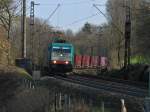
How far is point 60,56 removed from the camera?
182 feet

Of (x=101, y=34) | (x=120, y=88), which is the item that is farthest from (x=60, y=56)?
(x=101, y=34)

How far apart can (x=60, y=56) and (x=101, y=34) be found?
47.5 meters

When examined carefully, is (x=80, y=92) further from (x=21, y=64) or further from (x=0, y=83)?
(x=21, y=64)

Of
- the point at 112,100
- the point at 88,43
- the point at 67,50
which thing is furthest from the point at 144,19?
the point at 88,43

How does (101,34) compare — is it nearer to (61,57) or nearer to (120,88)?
(61,57)

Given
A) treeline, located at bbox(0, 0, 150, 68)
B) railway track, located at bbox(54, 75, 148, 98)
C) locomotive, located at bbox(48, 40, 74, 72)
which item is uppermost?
treeline, located at bbox(0, 0, 150, 68)

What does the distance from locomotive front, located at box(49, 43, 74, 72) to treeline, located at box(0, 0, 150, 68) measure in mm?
6058

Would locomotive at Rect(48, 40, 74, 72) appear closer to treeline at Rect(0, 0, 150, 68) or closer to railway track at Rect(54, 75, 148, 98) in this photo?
treeline at Rect(0, 0, 150, 68)

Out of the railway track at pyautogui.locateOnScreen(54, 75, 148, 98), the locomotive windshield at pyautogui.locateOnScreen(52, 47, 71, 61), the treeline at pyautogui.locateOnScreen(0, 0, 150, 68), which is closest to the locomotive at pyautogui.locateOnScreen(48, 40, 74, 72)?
the locomotive windshield at pyautogui.locateOnScreen(52, 47, 71, 61)

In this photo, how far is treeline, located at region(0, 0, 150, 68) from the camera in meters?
62.6

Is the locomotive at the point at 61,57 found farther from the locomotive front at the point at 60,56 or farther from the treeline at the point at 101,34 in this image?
the treeline at the point at 101,34

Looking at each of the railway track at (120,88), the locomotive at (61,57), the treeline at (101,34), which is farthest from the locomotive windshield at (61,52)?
the railway track at (120,88)

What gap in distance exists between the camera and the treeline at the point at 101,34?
62.6 metres

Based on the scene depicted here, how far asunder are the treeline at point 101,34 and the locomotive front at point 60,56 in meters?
6.06
